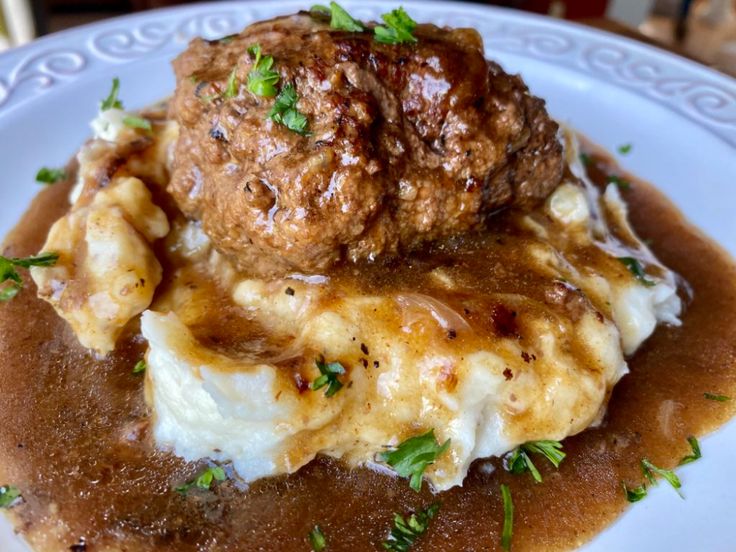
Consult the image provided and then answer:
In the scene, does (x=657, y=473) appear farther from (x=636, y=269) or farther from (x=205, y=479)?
(x=205, y=479)

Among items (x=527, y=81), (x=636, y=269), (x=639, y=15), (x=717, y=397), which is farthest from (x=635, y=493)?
(x=639, y=15)

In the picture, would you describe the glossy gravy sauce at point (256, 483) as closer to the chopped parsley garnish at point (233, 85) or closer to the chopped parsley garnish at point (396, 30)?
the chopped parsley garnish at point (233, 85)

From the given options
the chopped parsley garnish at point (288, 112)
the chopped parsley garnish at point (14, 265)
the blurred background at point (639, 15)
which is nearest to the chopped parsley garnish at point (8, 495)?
the chopped parsley garnish at point (14, 265)

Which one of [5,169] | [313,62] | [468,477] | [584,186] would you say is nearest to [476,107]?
[313,62]

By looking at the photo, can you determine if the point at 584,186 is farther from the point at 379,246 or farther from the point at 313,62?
the point at 313,62

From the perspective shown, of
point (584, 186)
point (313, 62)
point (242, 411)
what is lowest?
point (242, 411)

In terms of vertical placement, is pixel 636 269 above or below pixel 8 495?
above

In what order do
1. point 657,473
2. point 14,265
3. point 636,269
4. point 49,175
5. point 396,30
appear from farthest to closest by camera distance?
point 49,175 < point 636,269 < point 14,265 < point 396,30 < point 657,473
